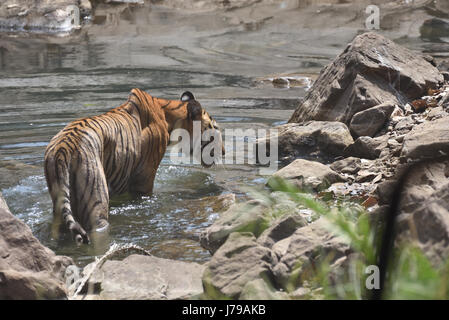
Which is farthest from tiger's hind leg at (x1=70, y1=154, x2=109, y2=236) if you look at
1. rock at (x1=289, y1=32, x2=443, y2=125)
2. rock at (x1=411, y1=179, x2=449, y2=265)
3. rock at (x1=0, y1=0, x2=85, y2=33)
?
rock at (x1=0, y1=0, x2=85, y2=33)

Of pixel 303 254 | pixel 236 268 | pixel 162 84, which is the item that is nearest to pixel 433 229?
pixel 303 254

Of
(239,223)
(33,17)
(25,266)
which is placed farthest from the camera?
(33,17)

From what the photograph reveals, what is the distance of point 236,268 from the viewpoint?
3379 millimetres

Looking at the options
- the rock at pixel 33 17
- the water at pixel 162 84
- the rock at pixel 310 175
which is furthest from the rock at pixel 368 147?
the rock at pixel 33 17

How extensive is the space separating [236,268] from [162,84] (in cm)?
824

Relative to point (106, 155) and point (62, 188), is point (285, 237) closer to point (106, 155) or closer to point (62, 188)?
point (62, 188)

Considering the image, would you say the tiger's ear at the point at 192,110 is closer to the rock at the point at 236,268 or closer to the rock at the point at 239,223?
the rock at the point at 239,223

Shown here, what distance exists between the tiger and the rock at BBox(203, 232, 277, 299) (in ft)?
4.67

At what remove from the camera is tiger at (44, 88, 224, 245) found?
4.72 m

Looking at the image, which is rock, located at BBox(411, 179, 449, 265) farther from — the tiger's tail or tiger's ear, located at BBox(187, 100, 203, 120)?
tiger's ear, located at BBox(187, 100, 203, 120)

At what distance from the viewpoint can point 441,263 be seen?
247 centimetres

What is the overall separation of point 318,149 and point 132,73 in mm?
5597

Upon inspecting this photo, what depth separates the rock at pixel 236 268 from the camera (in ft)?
10.7

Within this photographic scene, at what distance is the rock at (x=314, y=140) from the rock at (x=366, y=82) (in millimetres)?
316
